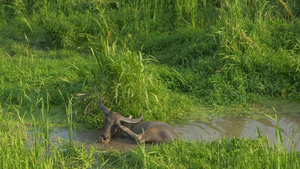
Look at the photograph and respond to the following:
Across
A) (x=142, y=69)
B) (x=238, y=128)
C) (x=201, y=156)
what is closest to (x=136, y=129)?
(x=142, y=69)

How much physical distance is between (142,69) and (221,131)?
4.49 feet

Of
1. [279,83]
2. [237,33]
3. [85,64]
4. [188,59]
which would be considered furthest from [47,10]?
[279,83]

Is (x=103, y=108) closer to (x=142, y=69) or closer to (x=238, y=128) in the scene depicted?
(x=142, y=69)

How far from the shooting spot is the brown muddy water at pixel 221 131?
5.76 meters

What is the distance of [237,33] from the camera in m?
7.64

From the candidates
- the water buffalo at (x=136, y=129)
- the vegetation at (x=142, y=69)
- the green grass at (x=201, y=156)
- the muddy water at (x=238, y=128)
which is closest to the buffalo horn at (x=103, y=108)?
the water buffalo at (x=136, y=129)

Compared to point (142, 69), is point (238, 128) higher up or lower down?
lower down

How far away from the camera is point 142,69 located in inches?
246

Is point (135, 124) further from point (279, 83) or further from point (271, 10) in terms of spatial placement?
point (271, 10)

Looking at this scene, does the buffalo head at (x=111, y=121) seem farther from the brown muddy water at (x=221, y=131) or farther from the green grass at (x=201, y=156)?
the green grass at (x=201, y=156)

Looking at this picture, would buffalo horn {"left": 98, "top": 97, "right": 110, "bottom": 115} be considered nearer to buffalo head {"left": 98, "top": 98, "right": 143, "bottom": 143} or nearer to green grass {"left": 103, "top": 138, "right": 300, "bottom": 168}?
buffalo head {"left": 98, "top": 98, "right": 143, "bottom": 143}

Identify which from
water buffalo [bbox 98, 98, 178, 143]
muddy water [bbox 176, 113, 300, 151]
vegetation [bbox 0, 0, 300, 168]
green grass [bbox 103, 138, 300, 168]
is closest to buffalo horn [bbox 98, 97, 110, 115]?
water buffalo [bbox 98, 98, 178, 143]

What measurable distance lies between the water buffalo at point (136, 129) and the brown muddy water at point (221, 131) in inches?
5.0

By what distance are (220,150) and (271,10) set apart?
16.3ft
